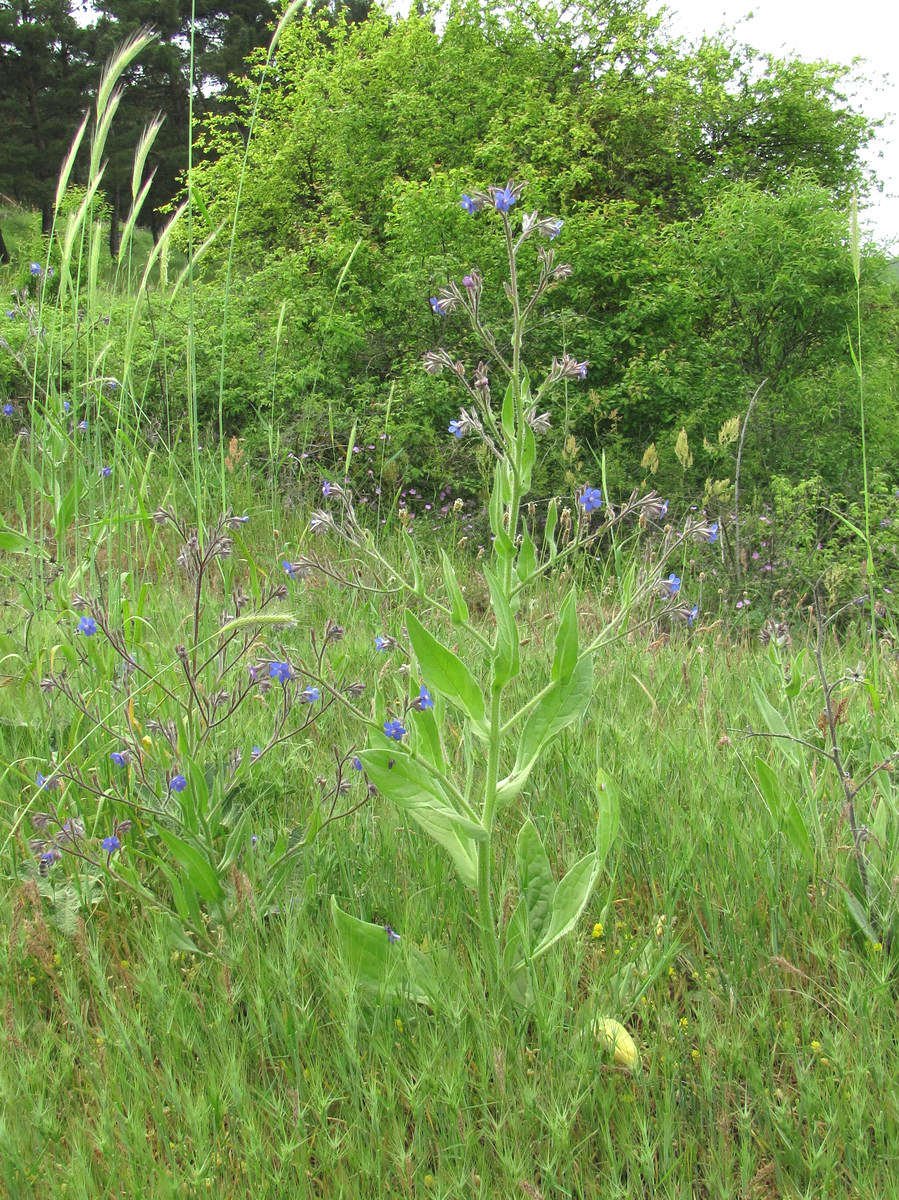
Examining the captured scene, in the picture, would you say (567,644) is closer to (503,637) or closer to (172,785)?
(503,637)

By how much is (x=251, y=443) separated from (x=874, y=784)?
5533mm

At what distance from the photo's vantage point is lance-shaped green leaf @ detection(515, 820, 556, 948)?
1370 millimetres

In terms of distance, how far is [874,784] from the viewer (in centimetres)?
185

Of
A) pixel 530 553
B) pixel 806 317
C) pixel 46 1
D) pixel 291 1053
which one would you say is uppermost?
pixel 46 1

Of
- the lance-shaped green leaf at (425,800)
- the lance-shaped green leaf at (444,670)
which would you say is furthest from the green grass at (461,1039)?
the lance-shaped green leaf at (444,670)

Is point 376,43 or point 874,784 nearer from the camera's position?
point 874,784

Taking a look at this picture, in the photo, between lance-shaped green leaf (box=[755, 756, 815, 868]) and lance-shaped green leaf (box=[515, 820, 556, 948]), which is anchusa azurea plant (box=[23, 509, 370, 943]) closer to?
lance-shaped green leaf (box=[515, 820, 556, 948])

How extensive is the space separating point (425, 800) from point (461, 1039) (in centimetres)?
32

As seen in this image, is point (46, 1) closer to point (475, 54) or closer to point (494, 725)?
point (475, 54)

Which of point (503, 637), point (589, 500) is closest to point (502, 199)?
point (589, 500)

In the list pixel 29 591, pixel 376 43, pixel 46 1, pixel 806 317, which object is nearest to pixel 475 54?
pixel 376 43

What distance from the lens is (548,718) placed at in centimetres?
131

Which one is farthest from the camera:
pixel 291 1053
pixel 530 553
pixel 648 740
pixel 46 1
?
pixel 46 1

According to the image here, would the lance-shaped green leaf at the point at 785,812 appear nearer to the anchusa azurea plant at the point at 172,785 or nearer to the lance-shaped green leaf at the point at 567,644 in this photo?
the lance-shaped green leaf at the point at 567,644
